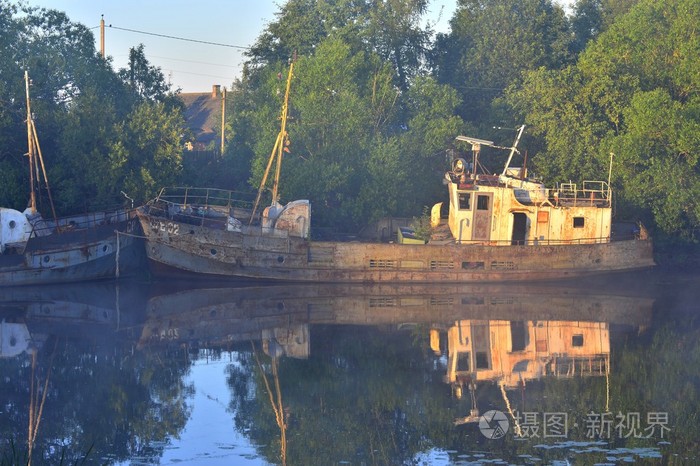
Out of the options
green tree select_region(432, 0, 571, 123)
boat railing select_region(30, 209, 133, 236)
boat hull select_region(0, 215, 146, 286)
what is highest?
green tree select_region(432, 0, 571, 123)

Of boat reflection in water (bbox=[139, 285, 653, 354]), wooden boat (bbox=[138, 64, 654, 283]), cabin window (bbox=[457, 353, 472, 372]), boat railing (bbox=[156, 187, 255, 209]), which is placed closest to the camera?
cabin window (bbox=[457, 353, 472, 372])

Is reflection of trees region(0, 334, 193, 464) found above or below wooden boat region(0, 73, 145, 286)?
below

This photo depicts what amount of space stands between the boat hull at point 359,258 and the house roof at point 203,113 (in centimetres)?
3055

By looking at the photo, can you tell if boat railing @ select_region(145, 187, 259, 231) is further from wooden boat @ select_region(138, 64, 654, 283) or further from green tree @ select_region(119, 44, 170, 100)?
green tree @ select_region(119, 44, 170, 100)

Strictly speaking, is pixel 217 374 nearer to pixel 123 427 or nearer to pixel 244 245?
pixel 123 427

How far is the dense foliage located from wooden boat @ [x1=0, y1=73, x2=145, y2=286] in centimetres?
315

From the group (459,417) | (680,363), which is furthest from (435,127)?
(459,417)

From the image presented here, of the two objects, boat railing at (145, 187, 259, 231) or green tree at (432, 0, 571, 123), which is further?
green tree at (432, 0, 571, 123)

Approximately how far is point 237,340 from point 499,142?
2170 centimetres

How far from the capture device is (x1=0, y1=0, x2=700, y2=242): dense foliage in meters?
38.8

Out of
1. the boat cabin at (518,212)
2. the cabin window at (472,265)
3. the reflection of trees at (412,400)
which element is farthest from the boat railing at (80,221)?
the reflection of trees at (412,400)

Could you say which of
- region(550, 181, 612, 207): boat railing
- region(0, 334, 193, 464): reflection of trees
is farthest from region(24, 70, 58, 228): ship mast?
region(550, 181, 612, 207): boat railing

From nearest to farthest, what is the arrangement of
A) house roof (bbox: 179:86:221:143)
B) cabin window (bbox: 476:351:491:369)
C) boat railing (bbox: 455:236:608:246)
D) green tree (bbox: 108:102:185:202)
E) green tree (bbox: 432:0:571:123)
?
cabin window (bbox: 476:351:491:369) → boat railing (bbox: 455:236:608:246) → green tree (bbox: 108:102:185:202) → green tree (bbox: 432:0:571:123) → house roof (bbox: 179:86:221:143)

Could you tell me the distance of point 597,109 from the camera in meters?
40.8
